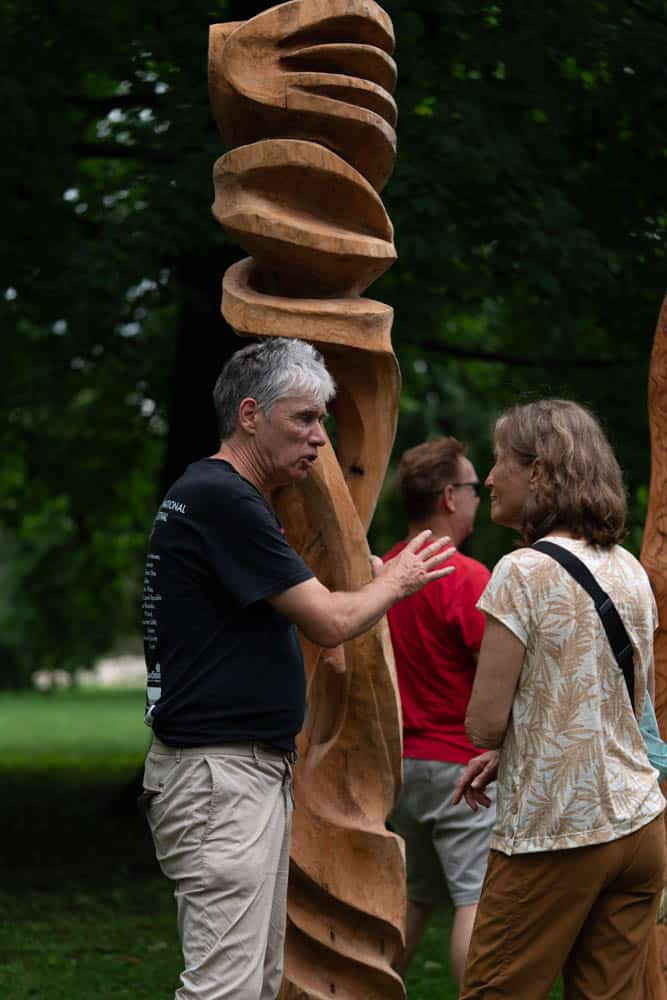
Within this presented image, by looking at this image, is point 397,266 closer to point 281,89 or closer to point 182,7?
point 182,7

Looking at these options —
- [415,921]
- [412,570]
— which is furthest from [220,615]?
[415,921]

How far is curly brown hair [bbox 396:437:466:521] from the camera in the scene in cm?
527

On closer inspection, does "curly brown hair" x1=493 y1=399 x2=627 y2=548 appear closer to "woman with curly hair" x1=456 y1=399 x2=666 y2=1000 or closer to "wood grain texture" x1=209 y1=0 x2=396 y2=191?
"woman with curly hair" x1=456 y1=399 x2=666 y2=1000

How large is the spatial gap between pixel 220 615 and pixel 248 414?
0.54 meters

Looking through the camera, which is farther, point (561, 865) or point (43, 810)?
point (43, 810)

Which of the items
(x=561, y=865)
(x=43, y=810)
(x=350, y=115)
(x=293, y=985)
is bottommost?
(x=43, y=810)

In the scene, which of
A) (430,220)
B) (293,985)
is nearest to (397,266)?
(430,220)

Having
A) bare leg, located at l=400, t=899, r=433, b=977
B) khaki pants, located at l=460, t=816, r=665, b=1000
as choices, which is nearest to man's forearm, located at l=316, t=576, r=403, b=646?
khaki pants, located at l=460, t=816, r=665, b=1000

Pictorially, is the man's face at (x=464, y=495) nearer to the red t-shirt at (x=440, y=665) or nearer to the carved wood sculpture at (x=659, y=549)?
the red t-shirt at (x=440, y=665)

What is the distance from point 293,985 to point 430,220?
4459mm

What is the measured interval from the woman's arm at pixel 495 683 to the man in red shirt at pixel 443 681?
1795mm

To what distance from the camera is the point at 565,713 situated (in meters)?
3.29

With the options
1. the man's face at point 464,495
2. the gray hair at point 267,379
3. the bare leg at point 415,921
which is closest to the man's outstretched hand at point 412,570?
the gray hair at point 267,379

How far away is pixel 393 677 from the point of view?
15.1ft
